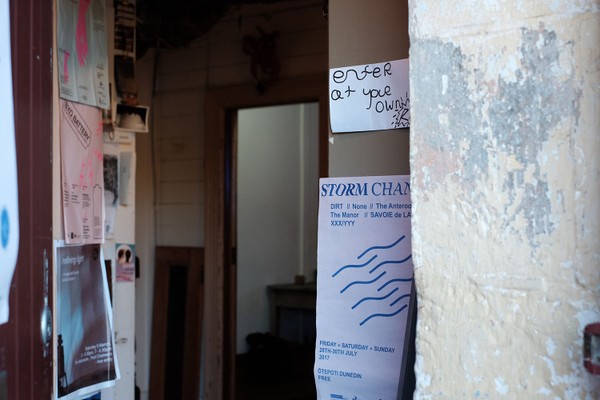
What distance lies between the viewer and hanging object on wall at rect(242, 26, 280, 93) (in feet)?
16.3

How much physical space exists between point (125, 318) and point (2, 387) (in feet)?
4.80

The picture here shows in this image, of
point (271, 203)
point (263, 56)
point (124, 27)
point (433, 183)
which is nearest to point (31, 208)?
point (433, 183)

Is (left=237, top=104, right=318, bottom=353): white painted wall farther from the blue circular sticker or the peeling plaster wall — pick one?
the peeling plaster wall

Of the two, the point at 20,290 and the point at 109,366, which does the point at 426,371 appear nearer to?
the point at 20,290

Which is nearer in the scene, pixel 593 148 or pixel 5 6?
pixel 593 148

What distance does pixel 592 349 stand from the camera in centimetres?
158

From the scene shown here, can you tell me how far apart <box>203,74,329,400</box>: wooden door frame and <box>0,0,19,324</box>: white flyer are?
120 inches

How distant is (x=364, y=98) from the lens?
7.61 ft

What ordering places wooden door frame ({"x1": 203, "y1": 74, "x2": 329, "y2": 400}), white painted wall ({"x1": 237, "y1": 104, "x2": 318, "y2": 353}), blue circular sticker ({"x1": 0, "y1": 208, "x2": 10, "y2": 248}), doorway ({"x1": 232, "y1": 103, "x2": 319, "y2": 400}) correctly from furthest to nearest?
white painted wall ({"x1": 237, "y1": 104, "x2": 318, "y2": 353}), doorway ({"x1": 232, "y1": 103, "x2": 319, "y2": 400}), wooden door frame ({"x1": 203, "y1": 74, "x2": 329, "y2": 400}), blue circular sticker ({"x1": 0, "y1": 208, "x2": 10, "y2": 248})

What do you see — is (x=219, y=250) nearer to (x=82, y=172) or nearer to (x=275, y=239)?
(x=82, y=172)

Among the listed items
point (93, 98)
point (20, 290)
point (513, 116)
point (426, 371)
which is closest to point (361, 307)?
point (426, 371)

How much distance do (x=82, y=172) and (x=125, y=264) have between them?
2.59ft

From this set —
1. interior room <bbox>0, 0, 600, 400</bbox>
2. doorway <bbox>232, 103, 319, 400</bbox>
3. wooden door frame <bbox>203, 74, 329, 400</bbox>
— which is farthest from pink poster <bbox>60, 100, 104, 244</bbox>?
doorway <bbox>232, 103, 319, 400</bbox>

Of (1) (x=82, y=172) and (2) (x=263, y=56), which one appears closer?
(1) (x=82, y=172)
